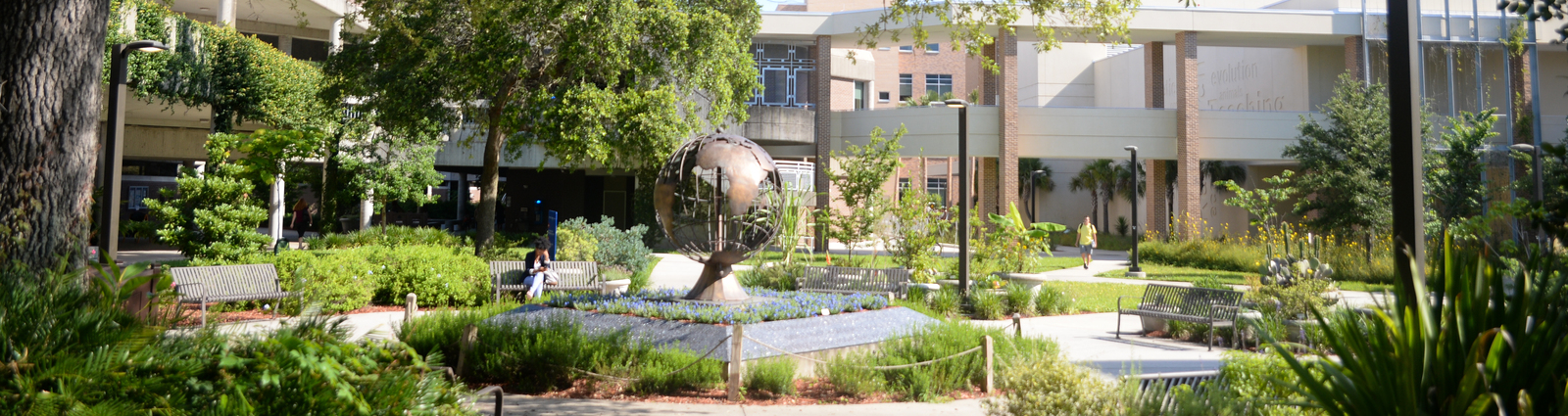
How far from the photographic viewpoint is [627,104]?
1700cm

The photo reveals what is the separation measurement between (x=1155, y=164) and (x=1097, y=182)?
12690 millimetres

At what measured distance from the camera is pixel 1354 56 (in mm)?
31250

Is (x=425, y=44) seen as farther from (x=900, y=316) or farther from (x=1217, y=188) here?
(x=1217, y=188)

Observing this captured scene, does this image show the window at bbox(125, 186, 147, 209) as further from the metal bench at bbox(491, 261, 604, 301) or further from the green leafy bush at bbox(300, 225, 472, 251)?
the metal bench at bbox(491, 261, 604, 301)

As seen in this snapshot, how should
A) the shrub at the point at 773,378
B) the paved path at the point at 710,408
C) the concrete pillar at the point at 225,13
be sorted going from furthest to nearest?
the concrete pillar at the point at 225,13 → the shrub at the point at 773,378 → the paved path at the point at 710,408

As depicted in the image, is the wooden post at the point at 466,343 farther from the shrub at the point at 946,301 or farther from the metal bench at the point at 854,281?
the shrub at the point at 946,301

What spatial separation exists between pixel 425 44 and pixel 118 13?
6.21m

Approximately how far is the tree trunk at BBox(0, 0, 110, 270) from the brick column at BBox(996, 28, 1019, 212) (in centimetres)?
2774

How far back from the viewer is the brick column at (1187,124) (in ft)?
102

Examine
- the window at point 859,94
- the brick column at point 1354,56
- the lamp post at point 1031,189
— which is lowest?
the lamp post at point 1031,189

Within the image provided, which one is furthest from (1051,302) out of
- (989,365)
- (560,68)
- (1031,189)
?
(1031,189)

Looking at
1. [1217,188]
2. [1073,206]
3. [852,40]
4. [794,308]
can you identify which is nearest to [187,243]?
[794,308]

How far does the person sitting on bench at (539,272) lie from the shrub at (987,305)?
21.3ft

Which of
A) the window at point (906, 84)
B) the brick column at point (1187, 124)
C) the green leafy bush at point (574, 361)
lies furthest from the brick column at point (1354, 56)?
the green leafy bush at point (574, 361)
